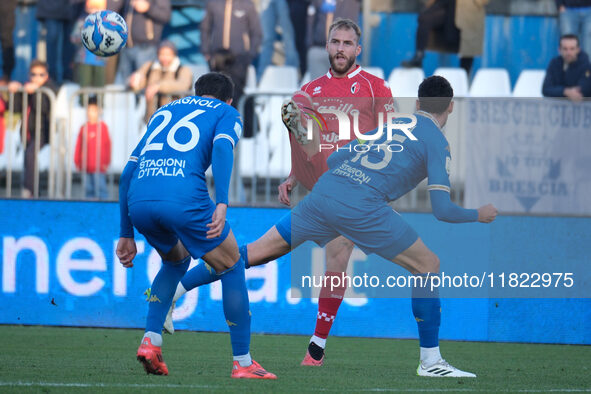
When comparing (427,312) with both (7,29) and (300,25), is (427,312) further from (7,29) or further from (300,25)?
(7,29)

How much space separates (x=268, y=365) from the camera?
7012 mm

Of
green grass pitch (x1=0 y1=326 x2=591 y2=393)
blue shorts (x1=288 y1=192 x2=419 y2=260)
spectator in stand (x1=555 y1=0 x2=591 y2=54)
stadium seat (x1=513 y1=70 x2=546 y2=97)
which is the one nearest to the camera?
green grass pitch (x1=0 y1=326 x2=591 y2=393)

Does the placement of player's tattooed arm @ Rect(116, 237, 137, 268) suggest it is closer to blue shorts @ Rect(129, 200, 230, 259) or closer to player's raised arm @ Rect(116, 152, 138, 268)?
player's raised arm @ Rect(116, 152, 138, 268)

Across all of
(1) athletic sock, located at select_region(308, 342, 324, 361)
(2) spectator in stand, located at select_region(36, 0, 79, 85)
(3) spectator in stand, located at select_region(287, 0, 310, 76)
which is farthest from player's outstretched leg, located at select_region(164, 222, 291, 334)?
(2) spectator in stand, located at select_region(36, 0, 79, 85)

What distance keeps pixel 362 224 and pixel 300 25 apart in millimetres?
7505

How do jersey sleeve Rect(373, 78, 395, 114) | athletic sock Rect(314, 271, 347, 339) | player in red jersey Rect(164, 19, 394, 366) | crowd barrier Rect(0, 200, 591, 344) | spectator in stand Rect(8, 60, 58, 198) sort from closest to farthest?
athletic sock Rect(314, 271, 347, 339), player in red jersey Rect(164, 19, 394, 366), jersey sleeve Rect(373, 78, 395, 114), crowd barrier Rect(0, 200, 591, 344), spectator in stand Rect(8, 60, 58, 198)

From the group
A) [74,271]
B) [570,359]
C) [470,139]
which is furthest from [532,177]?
[74,271]

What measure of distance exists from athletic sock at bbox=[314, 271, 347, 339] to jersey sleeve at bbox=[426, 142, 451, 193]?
153 cm

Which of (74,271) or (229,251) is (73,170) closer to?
(74,271)

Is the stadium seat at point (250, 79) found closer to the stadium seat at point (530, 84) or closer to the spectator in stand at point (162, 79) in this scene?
the spectator in stand at point (162, 79)

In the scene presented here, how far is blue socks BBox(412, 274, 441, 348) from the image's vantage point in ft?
20.9

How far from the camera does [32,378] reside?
19.2ft

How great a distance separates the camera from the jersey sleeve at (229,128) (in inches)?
232

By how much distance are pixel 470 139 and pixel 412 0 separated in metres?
5.79
